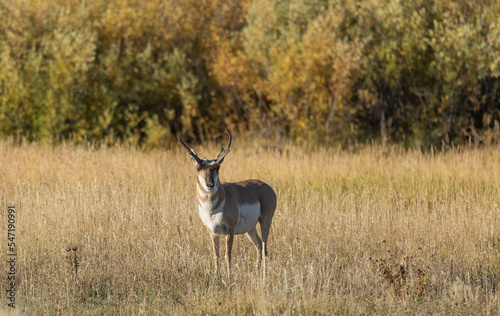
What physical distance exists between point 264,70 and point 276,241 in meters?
15.0

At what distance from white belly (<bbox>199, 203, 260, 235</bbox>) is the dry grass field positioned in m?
0.66

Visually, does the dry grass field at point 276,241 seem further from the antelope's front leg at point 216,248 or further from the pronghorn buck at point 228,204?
the pronghorn buck at point 228,204

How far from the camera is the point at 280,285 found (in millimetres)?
7844

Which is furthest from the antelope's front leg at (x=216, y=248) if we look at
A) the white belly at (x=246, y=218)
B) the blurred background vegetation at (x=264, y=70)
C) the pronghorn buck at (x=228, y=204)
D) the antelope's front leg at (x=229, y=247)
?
the blurred background vegetation at (x=264, y=70)

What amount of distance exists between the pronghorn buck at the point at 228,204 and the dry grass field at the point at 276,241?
61cm

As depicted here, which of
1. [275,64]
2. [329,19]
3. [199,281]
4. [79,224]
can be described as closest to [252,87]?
[275,64]

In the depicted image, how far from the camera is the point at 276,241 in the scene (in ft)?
33.0

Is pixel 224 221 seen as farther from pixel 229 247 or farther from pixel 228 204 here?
pixel 229 247

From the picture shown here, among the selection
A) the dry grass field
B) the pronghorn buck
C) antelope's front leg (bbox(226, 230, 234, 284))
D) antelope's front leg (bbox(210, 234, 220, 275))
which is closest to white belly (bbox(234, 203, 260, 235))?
the pronghorn buck

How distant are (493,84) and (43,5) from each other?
54.8 ft

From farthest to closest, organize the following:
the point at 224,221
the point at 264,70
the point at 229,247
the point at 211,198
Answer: the point at 264,70, the point at 229,247, the point at 224,221, the point at 211,198

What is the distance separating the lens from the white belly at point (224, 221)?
7.75 metres

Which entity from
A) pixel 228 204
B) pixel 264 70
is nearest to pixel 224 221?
pixel 228 204

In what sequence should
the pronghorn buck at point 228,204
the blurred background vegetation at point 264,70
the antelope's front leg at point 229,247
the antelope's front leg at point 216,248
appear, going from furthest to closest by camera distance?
the blurred background vegetation at point 264,70
the antelope's front leg at point 216,248
the antelope's front leg at point 229,247
the pronghorn buck at point 228,204
